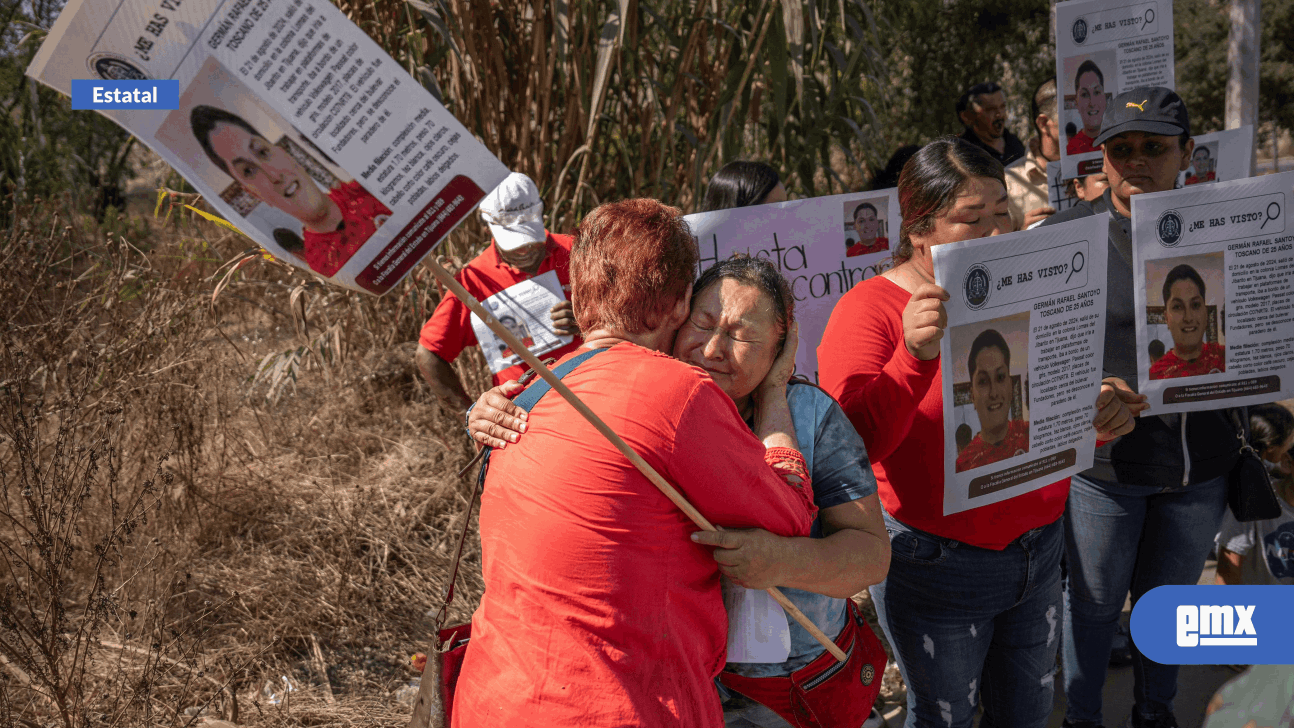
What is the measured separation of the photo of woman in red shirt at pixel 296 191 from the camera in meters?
1.04

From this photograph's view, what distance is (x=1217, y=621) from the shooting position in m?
2.25

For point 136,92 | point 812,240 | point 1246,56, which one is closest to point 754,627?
point 136,92

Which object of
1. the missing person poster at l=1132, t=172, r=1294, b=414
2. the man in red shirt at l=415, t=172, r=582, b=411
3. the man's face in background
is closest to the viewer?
the missing person poster at l=1132, t=172, r=1294, b=414

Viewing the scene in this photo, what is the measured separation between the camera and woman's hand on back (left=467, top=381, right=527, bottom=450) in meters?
1.34

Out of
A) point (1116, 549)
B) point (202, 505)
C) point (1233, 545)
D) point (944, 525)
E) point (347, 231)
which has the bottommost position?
point (1233, 545)

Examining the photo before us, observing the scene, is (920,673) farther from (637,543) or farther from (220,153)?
(220,153)

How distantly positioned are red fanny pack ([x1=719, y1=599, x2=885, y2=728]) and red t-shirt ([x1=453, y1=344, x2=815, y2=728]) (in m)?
0.28

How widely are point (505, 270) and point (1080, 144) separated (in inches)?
76.6

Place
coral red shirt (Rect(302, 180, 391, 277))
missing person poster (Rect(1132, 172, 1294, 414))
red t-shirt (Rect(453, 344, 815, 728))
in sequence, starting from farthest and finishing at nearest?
missing person poster (Rect(1132, 172, 1294, 414)) → red t-shirt (Rect(453, 344, 815, 728)) → coral red shirt (Rect(302, 180, 391, 277))

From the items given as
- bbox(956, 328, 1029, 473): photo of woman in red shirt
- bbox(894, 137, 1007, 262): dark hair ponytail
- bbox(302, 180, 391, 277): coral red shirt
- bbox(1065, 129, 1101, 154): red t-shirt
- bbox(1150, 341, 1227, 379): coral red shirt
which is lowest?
bbox(1150, 341, 1227, 379): coral red shirt

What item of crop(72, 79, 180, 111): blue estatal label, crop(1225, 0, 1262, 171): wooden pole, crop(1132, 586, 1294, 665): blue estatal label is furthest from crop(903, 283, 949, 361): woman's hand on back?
crop(1225, 0, 1262, 171): wooden pole

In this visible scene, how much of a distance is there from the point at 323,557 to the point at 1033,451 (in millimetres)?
2693

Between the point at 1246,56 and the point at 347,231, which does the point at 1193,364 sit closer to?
the point at 347,231

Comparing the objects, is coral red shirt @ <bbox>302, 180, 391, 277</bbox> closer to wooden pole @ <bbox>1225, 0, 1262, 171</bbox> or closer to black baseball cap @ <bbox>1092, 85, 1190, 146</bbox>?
black baseball cap @ <bbox>1092, 85, 1190, 146</bbox>
